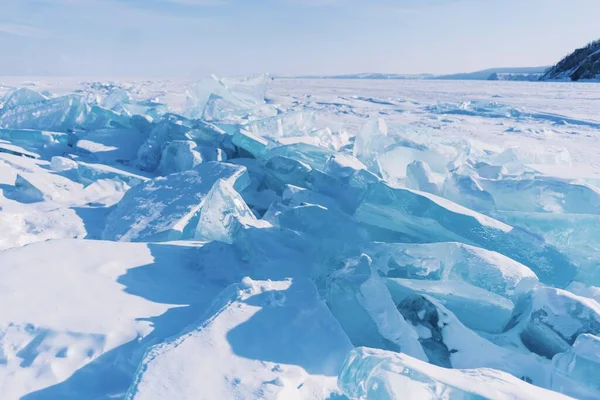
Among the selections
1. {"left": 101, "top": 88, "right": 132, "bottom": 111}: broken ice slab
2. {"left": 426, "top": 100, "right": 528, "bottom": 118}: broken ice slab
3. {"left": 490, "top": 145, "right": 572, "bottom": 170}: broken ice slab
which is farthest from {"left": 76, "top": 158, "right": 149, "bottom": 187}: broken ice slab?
{"left": 426, "top": 100, "right": 528, "bottom": 118}: broken ice slab

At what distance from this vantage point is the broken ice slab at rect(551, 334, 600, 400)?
102cm

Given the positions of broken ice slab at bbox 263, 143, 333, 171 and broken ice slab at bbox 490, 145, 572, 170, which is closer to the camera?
broken ice slab at bbox 263, 143, 333, 171

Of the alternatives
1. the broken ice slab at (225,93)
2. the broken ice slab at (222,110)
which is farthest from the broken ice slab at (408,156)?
the broken ice slab at (225,93)

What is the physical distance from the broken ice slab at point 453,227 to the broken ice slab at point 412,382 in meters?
0.79

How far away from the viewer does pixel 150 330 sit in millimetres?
1226

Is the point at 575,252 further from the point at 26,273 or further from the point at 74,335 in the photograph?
the point at 26,273

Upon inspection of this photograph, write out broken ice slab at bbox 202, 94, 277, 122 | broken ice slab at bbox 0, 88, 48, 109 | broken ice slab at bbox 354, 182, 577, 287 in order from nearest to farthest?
1. broken ice slab at bbox 354, 182, 577, 287
2. broken ice slab at bbox 202, 94, 277, 122
3. broken ice slab at bbox 0, 88, 48, 109

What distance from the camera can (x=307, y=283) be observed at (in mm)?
1390

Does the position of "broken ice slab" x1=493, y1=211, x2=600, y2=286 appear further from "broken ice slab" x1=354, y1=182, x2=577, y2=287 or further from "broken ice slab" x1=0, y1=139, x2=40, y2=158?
"broken ice slab" x1=0, y1=139, x2=40, y2=158

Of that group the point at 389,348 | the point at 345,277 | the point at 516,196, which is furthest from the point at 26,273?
the point at 516,196

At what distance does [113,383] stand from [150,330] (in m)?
0.19

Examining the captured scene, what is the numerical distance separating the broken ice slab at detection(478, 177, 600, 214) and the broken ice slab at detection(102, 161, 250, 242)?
1326mm

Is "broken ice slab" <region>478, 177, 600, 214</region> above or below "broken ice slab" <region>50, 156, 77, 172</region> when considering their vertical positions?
above

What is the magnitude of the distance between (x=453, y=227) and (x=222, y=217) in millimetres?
Result: 957
